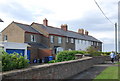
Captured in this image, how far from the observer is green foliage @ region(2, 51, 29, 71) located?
18.5 feet

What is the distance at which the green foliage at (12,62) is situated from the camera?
5648 mm

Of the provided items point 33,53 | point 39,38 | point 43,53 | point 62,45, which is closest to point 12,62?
point 33,53

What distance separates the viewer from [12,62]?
19.5 ft

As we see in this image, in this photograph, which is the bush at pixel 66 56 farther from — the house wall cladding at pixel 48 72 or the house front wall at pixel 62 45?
the house front wall at pixel 62 45

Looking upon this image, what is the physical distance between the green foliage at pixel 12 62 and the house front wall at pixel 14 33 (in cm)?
3014

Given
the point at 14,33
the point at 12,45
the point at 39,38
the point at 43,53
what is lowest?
the point at 43,53

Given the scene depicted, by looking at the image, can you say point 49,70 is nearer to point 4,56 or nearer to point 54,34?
point 4,56

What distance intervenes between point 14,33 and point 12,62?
1315 inches

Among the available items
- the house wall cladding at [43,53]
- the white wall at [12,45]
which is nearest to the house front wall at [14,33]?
the house wall cladding at [43,53]

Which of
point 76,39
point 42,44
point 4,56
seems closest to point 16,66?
point 4,56

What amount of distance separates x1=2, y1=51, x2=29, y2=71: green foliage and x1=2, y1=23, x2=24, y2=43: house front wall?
1187 inches

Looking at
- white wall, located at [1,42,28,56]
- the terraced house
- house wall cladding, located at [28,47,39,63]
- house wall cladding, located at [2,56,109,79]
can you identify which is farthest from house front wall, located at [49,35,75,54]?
house wall cladding, located at [2,56,109,79]

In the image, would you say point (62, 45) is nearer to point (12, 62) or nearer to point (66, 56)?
point (66, 56)

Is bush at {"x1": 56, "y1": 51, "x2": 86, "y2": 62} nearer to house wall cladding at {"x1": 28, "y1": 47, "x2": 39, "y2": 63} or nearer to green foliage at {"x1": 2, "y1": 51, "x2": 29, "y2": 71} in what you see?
green foliage at {"x1": 2, "y1": 51, "x2": 29, "y2": 71}
